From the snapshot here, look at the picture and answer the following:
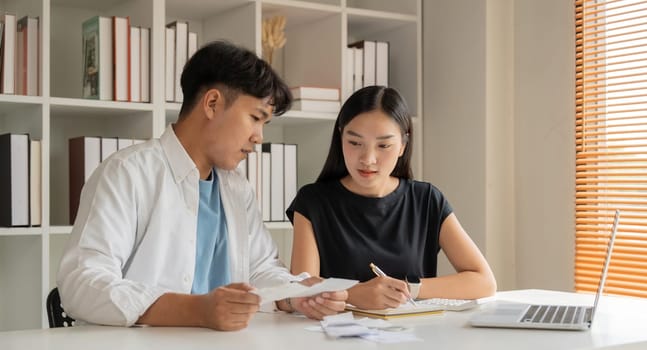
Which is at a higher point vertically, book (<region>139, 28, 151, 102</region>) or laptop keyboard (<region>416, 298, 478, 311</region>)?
book (<region>139, 28, 151, 102</region>)

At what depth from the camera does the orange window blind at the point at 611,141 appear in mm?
2820

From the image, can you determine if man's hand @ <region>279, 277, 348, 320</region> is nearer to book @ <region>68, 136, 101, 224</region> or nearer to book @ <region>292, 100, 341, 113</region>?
book @ <region>68, 136, 101, 224</region>

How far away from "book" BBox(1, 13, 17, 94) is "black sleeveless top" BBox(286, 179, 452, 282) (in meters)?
1.09

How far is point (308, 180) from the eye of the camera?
3543mm

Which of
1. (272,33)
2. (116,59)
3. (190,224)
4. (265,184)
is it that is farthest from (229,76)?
(272,33)

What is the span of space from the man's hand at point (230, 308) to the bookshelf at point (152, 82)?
1353 mm

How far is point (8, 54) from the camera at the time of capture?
2750mm

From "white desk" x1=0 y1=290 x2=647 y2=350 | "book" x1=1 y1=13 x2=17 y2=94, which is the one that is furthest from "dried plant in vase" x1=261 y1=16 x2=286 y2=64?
"white desk" x1=0 y1=290 x2=647 y2=350

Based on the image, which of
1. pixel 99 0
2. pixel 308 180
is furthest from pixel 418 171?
pixel 99 0

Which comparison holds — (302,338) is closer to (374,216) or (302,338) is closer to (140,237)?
(140,237)

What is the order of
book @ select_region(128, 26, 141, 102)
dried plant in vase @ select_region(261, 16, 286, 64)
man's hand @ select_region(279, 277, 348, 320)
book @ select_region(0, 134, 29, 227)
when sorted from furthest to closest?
dried plant in vase @ select_region(261, 16, 286, 64)
book @ select_region(128, 26, 141, 102)
book @ select_region(0, 134, 29, 227)
man's hand @ select_region(279, 277, 348, 320)

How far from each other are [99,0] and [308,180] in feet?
3.69

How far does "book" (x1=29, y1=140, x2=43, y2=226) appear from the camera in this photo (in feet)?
9.03

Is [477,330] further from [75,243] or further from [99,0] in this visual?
[99,0]
